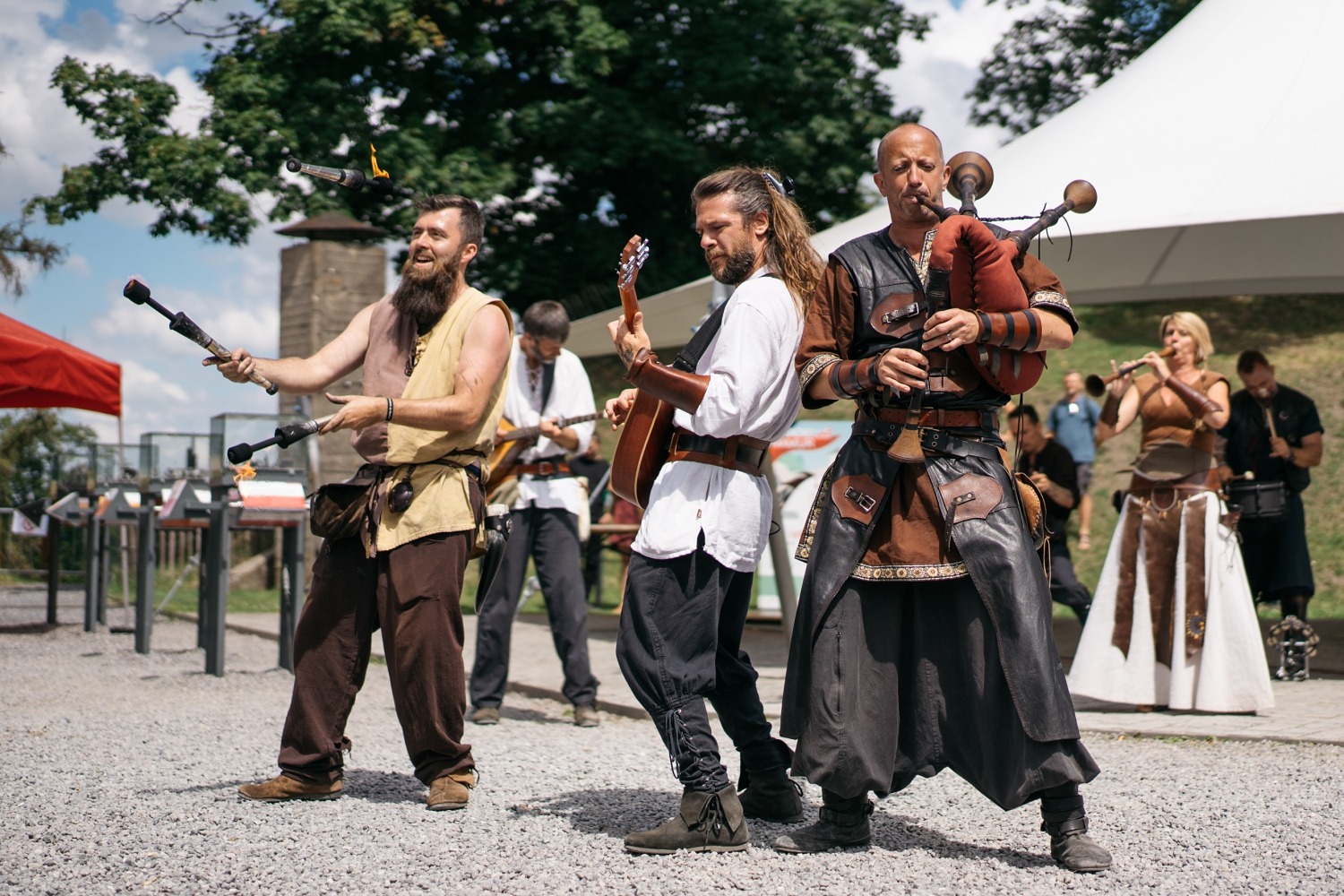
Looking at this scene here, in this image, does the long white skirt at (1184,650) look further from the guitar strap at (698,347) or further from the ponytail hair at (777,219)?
the guitar strap at (698,347)

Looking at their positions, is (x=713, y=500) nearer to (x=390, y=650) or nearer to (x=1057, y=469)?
(x=390, y=650)

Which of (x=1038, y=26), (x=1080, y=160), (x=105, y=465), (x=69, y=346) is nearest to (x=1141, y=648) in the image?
(x=1080, y=160)

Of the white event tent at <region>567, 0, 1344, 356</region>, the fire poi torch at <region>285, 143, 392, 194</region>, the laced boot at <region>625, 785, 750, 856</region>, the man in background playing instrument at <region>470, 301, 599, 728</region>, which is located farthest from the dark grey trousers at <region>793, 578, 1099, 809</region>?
the white event tent at <region>567, 0, 1344, 356</region>

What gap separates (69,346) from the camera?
32.2 ft

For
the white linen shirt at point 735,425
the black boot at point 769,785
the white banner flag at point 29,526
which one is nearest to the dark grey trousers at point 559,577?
the black boot at point 769,785

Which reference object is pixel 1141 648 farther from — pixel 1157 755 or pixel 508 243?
pixel 508 243

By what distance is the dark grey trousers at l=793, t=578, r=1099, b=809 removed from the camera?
352 centimetres

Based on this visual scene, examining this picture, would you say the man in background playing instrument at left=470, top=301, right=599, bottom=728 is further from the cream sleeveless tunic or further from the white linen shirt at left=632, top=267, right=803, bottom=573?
the white linen shirt at left=632, top=267, right=803, bottom=573

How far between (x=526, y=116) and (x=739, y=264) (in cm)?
1553

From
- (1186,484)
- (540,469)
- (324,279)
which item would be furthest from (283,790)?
(324,279)

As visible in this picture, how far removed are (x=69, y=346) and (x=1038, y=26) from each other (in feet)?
71.0

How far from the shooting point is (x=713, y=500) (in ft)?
12.4

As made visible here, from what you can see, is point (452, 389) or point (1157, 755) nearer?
point (452, 389)

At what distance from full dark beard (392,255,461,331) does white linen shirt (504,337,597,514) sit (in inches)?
83.9
